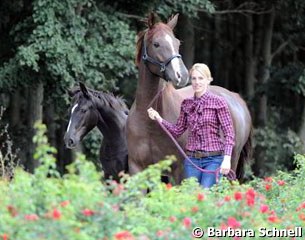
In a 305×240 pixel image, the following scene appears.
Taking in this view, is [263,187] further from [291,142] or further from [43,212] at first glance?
[291,142]

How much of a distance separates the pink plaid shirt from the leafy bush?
1810mm

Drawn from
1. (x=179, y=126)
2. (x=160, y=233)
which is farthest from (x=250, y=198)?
(x=179, y=126)

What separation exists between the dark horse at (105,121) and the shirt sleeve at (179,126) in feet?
5.61

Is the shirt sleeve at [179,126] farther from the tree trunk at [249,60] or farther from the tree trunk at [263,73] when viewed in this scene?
the tree trunk at [249,60]

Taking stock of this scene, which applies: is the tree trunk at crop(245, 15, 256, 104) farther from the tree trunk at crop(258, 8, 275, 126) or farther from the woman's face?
the woman's face

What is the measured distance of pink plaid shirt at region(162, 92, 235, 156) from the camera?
A: 7.82 metres

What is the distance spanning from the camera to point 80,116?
9.64m

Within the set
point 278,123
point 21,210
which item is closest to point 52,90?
point 278,123

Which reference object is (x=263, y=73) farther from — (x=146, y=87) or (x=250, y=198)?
(x=250, y=198)

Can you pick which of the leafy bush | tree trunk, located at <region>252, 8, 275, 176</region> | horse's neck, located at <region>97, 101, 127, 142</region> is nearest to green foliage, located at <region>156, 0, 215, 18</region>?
tree trunk, located at <region>252, 8, 275, 176</region>

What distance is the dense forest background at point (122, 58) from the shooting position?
46.7 ft

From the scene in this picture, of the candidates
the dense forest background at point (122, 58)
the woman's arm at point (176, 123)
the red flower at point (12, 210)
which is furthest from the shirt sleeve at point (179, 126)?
the red flower at point (12, 210)

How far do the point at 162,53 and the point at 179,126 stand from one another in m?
0.81

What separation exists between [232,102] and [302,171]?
257 centimetres
